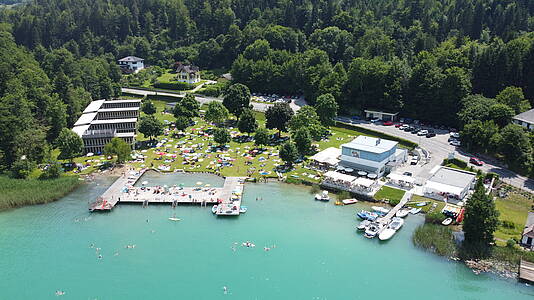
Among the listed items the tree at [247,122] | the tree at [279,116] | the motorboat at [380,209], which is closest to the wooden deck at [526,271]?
the motorboat at [380,209]

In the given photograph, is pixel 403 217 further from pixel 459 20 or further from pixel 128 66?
pixel 128 66

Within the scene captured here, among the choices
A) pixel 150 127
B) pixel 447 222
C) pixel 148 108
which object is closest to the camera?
pixel 447 222

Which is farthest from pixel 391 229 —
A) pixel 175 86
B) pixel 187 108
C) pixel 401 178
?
pixel 175 86

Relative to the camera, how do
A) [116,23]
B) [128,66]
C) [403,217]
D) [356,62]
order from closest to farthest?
[403,217] < [356,62] < [128,66] < [116,23]

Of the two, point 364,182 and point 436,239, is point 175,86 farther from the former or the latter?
point 436,239

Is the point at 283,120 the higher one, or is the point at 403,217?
the point at 283,120

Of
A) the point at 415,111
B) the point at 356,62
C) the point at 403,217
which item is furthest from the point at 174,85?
the point at 403,217

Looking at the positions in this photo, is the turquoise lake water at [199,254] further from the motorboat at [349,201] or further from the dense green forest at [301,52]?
the dense green forest at [301,52]
